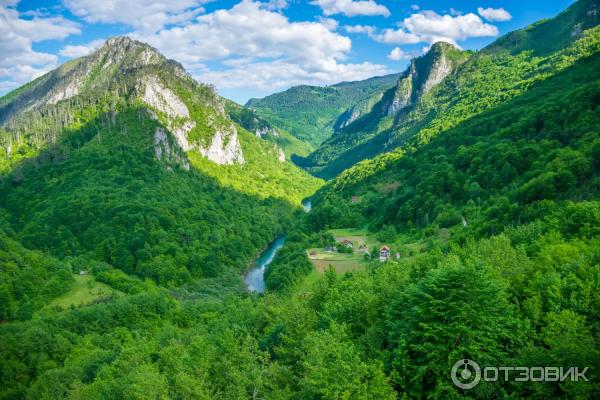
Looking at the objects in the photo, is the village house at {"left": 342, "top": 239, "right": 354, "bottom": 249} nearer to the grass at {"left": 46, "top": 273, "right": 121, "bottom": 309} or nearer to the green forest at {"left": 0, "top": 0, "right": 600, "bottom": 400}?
the green forest at {"left": 0, "top": 0, "right": 600, "bottom": 400}

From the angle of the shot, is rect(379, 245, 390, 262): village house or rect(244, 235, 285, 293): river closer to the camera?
rect(379, 245, 390, 262): village house

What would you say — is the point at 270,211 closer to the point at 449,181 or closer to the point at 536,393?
the point at 449,181

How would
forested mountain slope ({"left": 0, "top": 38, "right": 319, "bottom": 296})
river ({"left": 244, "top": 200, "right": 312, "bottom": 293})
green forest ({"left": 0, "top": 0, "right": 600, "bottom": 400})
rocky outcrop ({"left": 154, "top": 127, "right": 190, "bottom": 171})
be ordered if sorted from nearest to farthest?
green forest ({"left": 0, "top": 0, "right": 600, "bottom": 400})
river ({"left": 244, "top": 200, "right": 312, "bottom": 293})
forested mountain slope ({"left": 0, "top": 38, "right": 319, "bottom": 296})
rocky outcrop ({"left": 154, "top": 127, "right": 190, "bottom": 171})

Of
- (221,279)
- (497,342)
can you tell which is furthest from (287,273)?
(497,342)

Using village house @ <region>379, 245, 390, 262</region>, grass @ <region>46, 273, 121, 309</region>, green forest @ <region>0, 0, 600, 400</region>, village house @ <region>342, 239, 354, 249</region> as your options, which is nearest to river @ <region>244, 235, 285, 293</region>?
green forest @ <region>0, 0, 600, 400</region>

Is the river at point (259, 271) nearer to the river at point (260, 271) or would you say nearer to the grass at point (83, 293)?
the river at point (260, 271)

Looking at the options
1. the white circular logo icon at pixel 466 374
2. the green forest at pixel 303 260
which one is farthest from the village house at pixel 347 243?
the white circular logo icon at pixel 466 374
